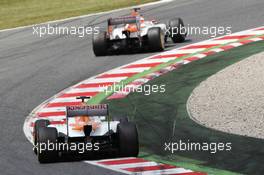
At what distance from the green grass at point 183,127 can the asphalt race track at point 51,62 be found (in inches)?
72.8

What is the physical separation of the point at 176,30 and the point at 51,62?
14.9ft

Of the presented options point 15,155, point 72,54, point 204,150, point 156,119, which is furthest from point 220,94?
point 72,54

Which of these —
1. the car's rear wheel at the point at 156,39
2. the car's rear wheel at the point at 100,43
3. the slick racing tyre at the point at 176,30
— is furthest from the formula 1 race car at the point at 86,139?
the slick racing tyre at the point at 176,30

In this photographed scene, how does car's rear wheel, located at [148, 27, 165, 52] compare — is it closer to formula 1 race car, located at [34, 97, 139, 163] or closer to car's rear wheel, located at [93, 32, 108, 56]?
car's rear wheel, located at [93, 32, 108, 56]

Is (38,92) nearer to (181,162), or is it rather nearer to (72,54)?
(72,54)

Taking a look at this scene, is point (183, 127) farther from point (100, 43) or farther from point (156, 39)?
point (100, 43)

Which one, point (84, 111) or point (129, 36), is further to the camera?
point (129, 36)

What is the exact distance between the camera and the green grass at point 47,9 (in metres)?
39.3

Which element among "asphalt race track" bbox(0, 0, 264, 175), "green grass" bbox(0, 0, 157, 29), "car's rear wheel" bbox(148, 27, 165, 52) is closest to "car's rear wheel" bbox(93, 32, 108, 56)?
"asphalt race track" bbox(0, 0, 264, 175)

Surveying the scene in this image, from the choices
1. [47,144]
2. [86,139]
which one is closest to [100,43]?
[86,139]

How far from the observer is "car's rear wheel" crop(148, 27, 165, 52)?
91.8 feet

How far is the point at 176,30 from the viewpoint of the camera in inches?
1185

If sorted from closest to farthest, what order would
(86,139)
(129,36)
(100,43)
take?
(86,139) < (129,36) < (100,43)

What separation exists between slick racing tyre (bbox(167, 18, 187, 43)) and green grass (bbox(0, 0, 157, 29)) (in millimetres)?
9679
